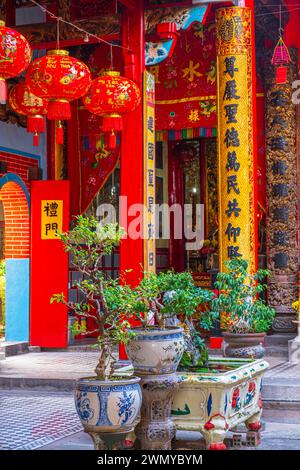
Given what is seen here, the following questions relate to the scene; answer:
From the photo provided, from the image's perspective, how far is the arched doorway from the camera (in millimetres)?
10383

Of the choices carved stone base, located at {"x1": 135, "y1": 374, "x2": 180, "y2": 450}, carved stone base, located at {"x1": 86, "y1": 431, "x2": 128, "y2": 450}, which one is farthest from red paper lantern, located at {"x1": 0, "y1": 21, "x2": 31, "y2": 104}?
carved stone base, located at {"x1": 86, "y1": 431, "x2": 128, "y2": 450}

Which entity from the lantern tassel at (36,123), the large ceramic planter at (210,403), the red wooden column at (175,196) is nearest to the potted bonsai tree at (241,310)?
the large ceramic planter at (210,403)

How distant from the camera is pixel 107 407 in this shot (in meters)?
Answer: 4.82

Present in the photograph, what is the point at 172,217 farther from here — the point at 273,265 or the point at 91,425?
the point at 91,425

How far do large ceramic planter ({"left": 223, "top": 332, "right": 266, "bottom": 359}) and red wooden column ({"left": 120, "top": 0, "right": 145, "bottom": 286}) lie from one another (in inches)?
→ 77.3

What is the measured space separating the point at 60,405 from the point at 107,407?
9.16ft

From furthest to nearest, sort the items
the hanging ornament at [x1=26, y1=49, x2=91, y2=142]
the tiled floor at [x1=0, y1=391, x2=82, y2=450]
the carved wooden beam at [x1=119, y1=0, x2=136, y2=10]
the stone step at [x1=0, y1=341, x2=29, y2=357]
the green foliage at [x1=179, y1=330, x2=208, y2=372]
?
1. the stone step at [x1=0, y1=341, x2=29, y2=357]
2. the carved wooden beam at [x1=119, y1=0, x2=136, y2=10]
3. the hanging ornament at [x1=26, y1=49, x2=91, y2=142]
4. the tiled floor at [x1=0, y1=391, x2=82, y2=450]
5. the green foliage at [x1=179, y1=330, x2=208, y2=372]

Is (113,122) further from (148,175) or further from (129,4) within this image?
(129,4)

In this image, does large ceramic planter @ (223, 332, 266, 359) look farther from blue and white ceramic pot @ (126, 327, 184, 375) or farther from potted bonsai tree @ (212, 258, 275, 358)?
blue and white ceramic pot @ (126, 327, 184, 375)

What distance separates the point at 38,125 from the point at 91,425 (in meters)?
4.67

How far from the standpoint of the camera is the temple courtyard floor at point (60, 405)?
5.98 metres

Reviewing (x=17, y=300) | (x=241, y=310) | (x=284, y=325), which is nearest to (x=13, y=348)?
(x=17, y=300)

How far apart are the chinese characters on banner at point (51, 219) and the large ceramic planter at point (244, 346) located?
13.1 ft

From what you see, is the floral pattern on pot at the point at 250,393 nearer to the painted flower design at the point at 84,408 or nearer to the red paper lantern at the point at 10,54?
the painted flower design at the point at 84,408
